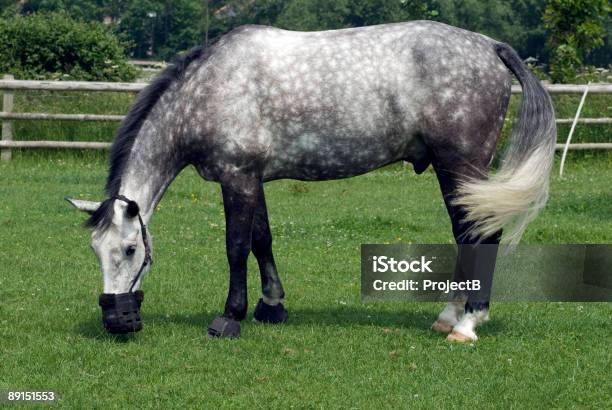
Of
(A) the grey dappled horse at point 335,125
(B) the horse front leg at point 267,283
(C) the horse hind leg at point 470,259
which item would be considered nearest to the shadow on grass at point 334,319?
(B) the horse front leg at point 267,283


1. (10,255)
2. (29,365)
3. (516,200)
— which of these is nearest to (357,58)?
(516,200)

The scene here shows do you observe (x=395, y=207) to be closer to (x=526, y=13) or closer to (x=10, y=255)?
(x=10, y=255)

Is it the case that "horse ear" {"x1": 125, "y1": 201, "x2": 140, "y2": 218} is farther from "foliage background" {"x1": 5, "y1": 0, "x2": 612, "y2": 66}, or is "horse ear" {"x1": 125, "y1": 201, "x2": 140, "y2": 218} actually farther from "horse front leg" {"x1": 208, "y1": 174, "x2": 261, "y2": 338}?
"foliage background" {"x1": 5, "y1": 0, "x2": 612, "y2": 66}

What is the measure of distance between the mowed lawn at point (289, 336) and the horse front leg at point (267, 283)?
0.23 meters

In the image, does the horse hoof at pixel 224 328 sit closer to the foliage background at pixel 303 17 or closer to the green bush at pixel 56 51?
the green bush at pixel 56 51

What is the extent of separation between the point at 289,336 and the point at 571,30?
72.1 ft

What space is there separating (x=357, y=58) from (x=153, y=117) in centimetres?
164

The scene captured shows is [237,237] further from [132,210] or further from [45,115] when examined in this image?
[45,115]

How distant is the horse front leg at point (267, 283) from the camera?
8391 mm

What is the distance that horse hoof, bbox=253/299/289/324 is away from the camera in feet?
27.7

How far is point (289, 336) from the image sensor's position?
25.7 ft

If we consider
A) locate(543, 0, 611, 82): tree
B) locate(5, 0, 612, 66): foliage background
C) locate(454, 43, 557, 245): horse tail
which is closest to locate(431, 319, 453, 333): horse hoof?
locate(454, 43, 557, 245): horse tail

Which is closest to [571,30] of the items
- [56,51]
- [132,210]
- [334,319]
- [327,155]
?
[56,51]

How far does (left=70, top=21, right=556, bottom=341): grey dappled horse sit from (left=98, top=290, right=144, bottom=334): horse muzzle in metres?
0.14
